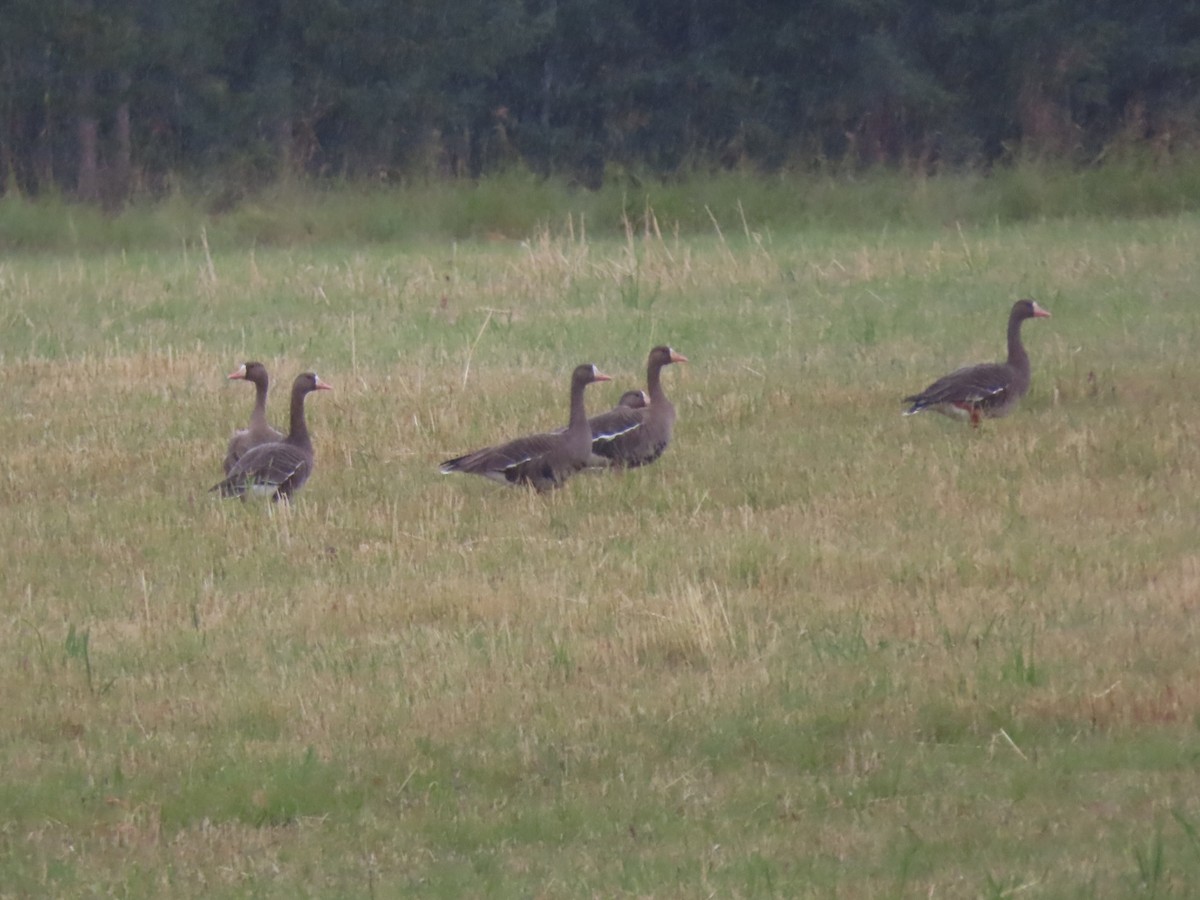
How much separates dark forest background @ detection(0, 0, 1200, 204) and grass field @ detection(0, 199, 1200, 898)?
75.7 ft

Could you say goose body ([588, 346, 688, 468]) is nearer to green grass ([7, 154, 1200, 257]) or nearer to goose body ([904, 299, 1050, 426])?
goose body ([904, 299, 1050, 426])

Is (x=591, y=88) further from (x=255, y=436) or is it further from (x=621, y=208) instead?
(x=255, y=436)

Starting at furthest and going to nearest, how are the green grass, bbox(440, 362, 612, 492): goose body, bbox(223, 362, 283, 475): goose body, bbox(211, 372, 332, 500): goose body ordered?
1. the green grass
2. bbox(223, 362, 283, 475): goose body
3. bbox(440, 362, 612, 492): goose body
4. bbox(211, 372, 332, 500): goose body

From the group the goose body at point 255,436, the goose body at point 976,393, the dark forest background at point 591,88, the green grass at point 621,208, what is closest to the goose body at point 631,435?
the goose body at point 976,393

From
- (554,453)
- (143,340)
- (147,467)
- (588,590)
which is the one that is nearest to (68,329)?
(143,340)

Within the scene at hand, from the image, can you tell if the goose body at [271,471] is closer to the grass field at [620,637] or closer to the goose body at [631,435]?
the grass field at [620,637]

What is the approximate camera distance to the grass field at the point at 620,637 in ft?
18.7

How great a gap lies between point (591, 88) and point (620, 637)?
3445cm

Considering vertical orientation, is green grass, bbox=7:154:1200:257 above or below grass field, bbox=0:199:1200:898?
below

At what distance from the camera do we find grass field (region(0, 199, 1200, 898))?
5.69 meters

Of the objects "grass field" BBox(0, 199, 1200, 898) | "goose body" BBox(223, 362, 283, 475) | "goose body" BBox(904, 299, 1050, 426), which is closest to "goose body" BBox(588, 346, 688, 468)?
"grass field" BBox(0, 199, 1200, 898)

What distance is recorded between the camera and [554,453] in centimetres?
1092

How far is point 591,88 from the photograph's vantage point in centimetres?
4094

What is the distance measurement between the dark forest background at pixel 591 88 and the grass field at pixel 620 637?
2308cm
